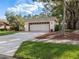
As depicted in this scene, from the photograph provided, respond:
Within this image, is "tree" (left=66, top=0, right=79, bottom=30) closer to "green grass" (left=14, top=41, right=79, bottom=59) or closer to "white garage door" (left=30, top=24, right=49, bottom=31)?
"white garage door" (left=30, top=24, right=49, bottom=31)

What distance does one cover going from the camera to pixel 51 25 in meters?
34.8

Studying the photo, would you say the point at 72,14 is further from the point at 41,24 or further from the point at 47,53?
the point at 47,53

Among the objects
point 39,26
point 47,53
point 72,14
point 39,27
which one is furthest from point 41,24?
point 47,53

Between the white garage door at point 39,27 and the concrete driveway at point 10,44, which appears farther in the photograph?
the white garage door at point 39,27

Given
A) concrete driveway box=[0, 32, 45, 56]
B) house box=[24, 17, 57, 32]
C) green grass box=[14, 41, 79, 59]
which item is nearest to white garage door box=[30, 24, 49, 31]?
house box=[24, 17, 57, 32]

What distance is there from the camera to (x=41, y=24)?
3631cm

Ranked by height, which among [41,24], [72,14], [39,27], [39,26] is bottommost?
[39,27]

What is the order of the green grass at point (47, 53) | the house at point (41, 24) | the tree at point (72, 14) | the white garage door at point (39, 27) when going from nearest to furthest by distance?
the green grass at point (47, 53), the tree at point (72, 14), the house at point (41, 24), the white garage door at point (39, 27)

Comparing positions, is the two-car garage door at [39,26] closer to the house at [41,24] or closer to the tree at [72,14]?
the house at [41,24]

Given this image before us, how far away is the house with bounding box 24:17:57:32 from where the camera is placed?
34.9 metres

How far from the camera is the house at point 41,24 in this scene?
3494cm

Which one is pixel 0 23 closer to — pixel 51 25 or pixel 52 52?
pixel 51 25

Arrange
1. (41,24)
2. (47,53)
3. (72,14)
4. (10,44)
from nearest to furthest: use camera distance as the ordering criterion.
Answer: (47,53)
(10,44)
(72,14)
(41,24)

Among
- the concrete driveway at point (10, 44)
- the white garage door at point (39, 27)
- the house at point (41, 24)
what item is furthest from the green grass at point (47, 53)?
the white garage door at point (39, 27)
